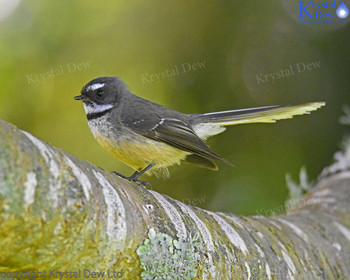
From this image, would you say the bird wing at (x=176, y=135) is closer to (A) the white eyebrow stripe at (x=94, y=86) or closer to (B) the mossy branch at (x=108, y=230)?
(A) the white eyebrow stripe at (x=94, y=86)

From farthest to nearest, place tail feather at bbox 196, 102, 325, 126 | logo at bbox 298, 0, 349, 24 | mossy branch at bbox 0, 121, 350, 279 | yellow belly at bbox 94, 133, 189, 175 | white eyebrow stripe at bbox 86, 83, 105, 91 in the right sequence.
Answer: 1. logo at bbox 298, 0, 349, 24
2. white eyebrow stripe at bbox 86, 83, 105, 91
3. tail feather at bbox 196, 102, 325, 126
4. yellow belly at bbox 94, 133, 189, 175
5. mossy branch at bbox 0, 121, 350, 279

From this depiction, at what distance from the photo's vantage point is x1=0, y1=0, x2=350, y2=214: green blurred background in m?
6.02

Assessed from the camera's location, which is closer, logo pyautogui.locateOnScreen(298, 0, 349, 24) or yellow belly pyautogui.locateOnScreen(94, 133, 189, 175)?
yellow belly pyautogui.locateOnScreen(94, 133, 189, 175)

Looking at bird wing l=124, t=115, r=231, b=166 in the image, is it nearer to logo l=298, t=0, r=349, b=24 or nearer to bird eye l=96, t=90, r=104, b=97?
bird eye l=96, t=90, r=104, b=97

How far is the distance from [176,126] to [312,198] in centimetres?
153

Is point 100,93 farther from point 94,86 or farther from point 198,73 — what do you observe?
point 198,73

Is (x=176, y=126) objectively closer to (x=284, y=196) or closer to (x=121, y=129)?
(x=121, y=129)

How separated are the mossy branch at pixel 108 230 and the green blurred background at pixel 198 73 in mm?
3718

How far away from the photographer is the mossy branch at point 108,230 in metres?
1.22

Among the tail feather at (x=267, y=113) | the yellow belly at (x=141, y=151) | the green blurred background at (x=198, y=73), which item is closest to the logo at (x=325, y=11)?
the green blurred background at (x=198, y=73)

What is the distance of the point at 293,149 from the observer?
6.10 metres

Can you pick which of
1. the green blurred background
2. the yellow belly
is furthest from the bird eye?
the green blurred background

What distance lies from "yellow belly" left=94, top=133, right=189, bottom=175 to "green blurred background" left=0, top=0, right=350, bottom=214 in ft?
8.83

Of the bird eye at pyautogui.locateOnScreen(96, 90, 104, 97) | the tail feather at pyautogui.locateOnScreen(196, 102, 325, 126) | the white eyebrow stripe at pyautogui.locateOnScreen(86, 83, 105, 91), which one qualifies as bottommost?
the tail feather at pyautogui.locateOnScreen(196, 102, 325, 126)
